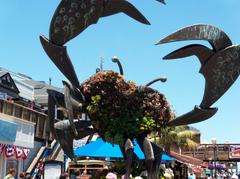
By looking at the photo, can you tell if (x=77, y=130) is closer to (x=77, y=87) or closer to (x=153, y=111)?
(x=77, y=87)

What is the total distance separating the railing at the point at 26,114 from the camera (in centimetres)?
2215

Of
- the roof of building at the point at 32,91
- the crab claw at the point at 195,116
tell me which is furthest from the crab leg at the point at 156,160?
the roof of building at the point at 32,91

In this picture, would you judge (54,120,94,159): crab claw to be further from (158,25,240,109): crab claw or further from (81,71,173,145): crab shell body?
(158,25,240,109): crab claw

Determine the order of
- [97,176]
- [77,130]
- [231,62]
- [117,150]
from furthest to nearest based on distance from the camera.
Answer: [117,150], [97,176], [77,130], [231,62]

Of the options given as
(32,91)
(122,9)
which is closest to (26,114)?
(32,91)

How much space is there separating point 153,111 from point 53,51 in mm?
2588

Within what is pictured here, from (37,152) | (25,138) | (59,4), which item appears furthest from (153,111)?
(37,152)

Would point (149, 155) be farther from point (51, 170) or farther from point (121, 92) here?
point (51, 170)

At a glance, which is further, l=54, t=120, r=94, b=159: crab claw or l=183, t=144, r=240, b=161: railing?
l=183, t=144, r=240, b=161: railing

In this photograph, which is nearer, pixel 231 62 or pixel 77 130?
pixel 231 62

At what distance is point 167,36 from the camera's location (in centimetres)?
879

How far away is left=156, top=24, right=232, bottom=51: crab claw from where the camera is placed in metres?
8.90

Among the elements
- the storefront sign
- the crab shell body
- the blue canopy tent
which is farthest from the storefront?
the crab shell body

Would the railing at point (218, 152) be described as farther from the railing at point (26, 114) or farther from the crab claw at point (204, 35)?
the crab claw at point (204, 35)
